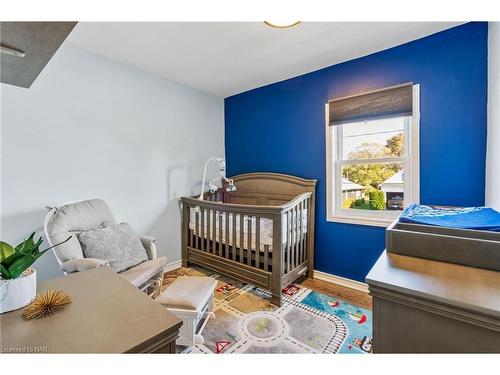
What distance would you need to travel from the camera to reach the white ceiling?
6.17ft

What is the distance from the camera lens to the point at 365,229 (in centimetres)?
243

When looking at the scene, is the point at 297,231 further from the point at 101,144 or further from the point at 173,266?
the point at 101,144

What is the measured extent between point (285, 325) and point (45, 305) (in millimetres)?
1602

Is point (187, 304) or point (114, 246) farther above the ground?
point (114, 246)

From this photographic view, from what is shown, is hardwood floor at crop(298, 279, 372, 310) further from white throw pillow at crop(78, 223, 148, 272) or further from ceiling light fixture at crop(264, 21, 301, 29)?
ceiling light fixture at crop(264, 21, 301, 29)

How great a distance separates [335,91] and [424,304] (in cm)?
232

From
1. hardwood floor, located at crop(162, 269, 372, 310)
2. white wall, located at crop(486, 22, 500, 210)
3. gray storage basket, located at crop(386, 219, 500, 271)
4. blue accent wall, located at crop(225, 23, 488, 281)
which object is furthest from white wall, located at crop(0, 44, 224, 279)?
white wall, located at crop(486, 22, 500, 210)

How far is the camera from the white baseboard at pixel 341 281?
2440 mm

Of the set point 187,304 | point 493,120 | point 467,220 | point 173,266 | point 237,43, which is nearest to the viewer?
point 467,220

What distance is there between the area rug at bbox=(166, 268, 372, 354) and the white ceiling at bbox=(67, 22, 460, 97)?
7.62 feet

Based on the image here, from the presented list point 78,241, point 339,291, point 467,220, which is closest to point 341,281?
point 339,291

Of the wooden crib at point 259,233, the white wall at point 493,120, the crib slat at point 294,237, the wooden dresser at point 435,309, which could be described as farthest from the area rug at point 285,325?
the white wall at point 493,120

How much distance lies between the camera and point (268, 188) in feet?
10.0
